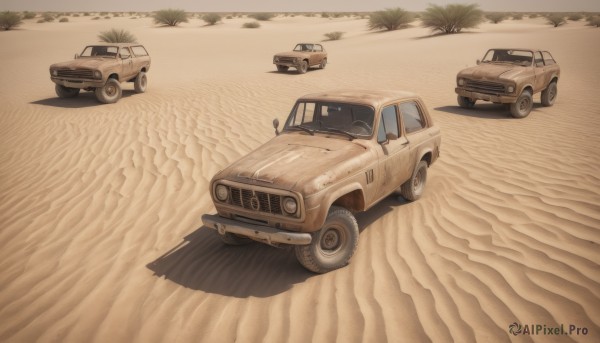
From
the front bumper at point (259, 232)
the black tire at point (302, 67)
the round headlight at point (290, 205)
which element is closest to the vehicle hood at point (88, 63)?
the black tire at point (302, 67)

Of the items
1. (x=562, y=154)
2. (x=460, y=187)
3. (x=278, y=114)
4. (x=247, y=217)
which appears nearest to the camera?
(x=247, y=217)

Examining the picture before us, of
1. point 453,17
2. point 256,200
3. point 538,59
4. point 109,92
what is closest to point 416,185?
point 256,200

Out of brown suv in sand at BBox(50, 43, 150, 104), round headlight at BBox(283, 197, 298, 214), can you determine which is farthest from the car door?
brown suv in sand at BBox(50, 43, 150, 104)

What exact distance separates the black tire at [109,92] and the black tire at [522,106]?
1072 centimetres

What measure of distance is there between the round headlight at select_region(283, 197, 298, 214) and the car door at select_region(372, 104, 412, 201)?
122 centimetres

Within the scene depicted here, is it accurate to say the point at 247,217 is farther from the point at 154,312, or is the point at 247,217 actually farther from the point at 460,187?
the point at 460,187

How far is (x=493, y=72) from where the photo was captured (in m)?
9.70

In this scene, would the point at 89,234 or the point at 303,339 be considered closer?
the point at 303,339

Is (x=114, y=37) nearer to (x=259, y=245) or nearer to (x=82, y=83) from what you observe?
(x=82, y=83)

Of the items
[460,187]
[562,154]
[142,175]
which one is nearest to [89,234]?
[142,175]

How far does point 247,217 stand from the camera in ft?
12.3

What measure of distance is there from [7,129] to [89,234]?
20.6 feet

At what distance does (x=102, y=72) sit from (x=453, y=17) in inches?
1091

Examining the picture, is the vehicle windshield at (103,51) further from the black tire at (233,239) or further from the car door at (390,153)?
the car door at (390,153)
